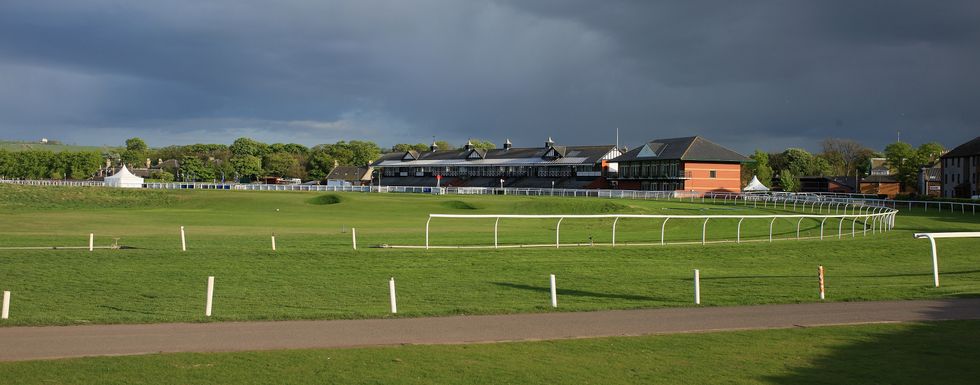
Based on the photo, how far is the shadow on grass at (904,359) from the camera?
1024cm

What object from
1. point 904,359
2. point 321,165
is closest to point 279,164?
point 321,165

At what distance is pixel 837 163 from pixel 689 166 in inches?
3509

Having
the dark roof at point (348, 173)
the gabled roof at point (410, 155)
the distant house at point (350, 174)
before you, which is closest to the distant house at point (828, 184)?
the gabled roof at point (410, 155)

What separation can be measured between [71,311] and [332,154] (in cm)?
18289

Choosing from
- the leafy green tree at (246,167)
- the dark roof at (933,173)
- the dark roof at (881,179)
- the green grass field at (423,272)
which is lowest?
the green grass field at (423,272)

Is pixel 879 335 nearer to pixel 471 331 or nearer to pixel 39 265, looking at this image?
pixel 471 331

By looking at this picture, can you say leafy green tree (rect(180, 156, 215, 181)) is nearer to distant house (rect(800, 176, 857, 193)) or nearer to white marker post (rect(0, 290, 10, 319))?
distant house (rect(800, 176, 857, 193))

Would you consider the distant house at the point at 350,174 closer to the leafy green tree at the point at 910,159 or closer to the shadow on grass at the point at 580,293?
the leafy green tree at the point at 910,159

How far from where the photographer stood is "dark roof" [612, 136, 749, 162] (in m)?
96.6

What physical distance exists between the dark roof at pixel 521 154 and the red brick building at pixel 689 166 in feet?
43.1

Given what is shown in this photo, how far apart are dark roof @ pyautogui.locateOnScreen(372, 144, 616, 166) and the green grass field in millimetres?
78087

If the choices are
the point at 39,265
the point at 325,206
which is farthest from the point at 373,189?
the point at 39,265

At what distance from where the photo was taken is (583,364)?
11.1 meters

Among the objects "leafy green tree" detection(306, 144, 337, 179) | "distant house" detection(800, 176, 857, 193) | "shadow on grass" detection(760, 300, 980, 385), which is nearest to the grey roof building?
"leafy green tree" detection(306, 144, 337, 179)
